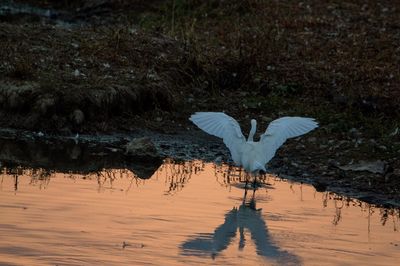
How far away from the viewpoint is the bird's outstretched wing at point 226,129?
339 inches

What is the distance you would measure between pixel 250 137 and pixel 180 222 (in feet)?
6.64

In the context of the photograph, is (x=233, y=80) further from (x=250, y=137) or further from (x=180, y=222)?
(x=180, y=222)

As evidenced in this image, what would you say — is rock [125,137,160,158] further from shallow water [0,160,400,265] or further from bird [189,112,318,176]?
bird [189,112,318,176]

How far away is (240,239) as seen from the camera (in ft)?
22.4

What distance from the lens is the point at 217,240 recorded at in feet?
22.0

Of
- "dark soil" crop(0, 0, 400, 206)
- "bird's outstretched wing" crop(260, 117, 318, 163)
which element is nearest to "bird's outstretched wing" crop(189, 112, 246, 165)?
"bird's outstretched wing" crop(260, 117, 318, 163)

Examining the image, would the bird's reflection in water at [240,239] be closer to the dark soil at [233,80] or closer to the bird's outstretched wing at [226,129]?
the bird's outstretched wing at [226,129]

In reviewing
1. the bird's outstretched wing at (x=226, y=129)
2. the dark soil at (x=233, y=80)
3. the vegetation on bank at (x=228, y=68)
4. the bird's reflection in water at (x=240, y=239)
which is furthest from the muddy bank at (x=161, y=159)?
the bird's reflection in water at (x=240, y=239)

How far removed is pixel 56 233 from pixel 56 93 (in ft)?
14.4

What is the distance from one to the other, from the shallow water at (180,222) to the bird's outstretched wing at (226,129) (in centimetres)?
39

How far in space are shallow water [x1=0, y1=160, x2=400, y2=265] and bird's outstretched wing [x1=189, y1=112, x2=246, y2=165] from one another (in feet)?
1.27

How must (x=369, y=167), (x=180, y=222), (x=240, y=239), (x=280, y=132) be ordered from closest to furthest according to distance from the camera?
(x=240, y=239), (x=180, y=222), (x=280, y=132), (x=369, y=167)

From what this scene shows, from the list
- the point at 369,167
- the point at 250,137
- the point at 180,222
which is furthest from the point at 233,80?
the point at 180,222

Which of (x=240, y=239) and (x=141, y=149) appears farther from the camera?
(x=141, y=149)
